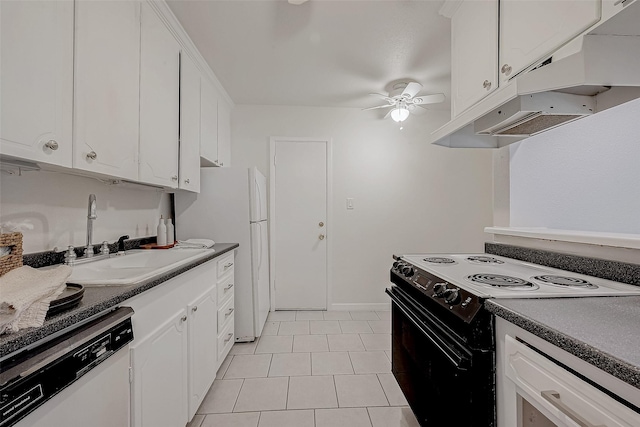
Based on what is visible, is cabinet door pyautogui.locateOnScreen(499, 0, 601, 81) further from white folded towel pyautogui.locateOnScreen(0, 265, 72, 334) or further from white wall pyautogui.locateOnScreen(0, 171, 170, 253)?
white wall pyautogui.locateOnScreen(0, 171, 170, 253)

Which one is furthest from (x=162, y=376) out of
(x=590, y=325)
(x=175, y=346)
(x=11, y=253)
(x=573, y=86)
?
(x=573, y=86)

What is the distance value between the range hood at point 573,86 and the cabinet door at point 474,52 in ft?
0.67

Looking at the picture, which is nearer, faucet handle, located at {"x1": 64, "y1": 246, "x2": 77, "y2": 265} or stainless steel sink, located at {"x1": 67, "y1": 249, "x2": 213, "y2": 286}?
stainless steel sink, located at {"x1": 67, "y1": 249, "x2": 213, "y2": 286}

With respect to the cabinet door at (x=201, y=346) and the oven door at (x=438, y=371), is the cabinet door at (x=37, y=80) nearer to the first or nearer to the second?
the cabinet door at (x=201, y=346)

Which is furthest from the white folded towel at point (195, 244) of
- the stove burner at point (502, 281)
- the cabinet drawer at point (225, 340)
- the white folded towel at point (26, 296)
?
the stove burner at point (502, 281)

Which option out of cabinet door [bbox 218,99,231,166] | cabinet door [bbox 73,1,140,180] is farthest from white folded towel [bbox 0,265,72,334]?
cabinet door [bbox 218,99,231,166]

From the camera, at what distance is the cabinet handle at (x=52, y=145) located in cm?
102

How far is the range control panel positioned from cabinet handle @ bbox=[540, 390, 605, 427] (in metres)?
0.27

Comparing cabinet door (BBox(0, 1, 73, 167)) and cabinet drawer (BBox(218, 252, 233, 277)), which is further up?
cabinet door (BBox(0, 1, 73, 167))

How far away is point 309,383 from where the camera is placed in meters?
2.02

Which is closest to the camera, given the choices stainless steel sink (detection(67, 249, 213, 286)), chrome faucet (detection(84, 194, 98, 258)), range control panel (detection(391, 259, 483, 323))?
range control panel (detection(391, 259, 483, 323))

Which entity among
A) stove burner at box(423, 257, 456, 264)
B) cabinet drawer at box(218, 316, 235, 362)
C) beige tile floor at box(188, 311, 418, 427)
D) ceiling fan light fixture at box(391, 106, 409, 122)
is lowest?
beige tile floor at box(188, 311, 418, 427)

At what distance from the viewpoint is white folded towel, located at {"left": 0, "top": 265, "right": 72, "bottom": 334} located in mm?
658

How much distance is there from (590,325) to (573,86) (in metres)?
0.80
